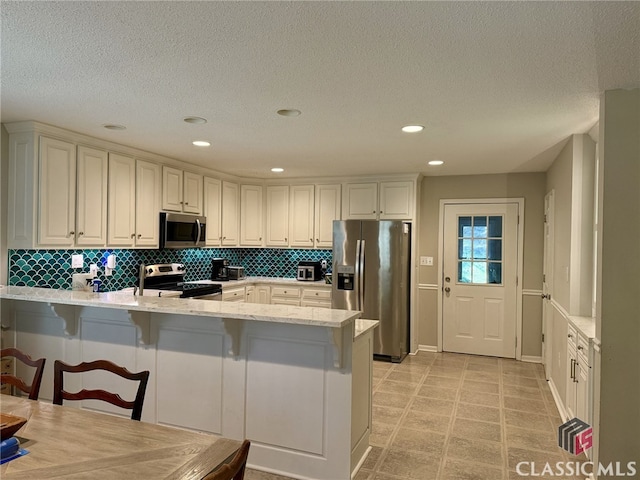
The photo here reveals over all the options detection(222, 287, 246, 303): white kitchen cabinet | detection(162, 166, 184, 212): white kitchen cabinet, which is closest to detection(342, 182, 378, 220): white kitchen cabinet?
detection(222, 287, 246, 303): white kitchen cabinet

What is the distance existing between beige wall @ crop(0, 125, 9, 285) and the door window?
4890mm

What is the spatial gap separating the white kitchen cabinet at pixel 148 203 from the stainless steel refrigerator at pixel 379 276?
86.4 inches

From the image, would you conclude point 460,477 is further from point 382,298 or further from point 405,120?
point 382,298

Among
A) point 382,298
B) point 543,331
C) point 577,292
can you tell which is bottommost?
point 543,331

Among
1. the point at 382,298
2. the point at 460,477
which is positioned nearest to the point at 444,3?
the point at 460,477

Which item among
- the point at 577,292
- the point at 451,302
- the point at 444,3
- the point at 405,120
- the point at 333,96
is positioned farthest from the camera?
the point at 451,302

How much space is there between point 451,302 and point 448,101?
3601mm

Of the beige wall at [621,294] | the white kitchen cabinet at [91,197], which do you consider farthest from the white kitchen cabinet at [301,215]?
the beige wall at [621,294]

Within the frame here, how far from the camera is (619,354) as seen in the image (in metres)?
2.40

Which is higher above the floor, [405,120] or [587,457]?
[405,120]

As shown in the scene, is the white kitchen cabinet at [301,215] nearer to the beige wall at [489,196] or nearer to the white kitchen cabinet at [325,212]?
the white kitchen cabinet at [325,212]

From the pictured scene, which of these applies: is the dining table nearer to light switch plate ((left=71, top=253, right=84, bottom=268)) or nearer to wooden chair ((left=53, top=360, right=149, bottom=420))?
wooden chair ((left=53, top=360, right=149, bottom=420))

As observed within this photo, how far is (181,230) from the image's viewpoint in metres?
4.83

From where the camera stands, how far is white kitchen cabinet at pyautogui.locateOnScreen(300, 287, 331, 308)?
18.8 ft
